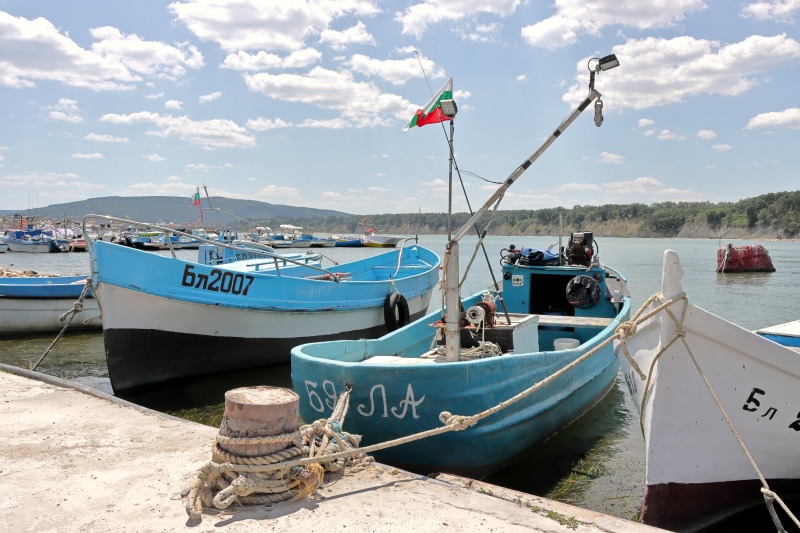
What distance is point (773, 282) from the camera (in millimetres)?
37438

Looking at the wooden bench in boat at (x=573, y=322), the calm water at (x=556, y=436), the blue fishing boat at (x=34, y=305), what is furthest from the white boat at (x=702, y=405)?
the blue fishing boat at (x=34, y=305)

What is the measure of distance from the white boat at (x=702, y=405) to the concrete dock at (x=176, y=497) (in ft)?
4.25

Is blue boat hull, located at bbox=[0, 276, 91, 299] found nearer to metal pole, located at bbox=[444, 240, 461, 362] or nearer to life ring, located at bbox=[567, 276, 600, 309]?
life ring, located at bbox=[567, 276, 600, 309]

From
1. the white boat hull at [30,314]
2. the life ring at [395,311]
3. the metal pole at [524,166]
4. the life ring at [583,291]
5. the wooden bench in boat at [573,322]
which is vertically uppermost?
the metal pole at [524,166]

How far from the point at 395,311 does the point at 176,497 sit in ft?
31.2

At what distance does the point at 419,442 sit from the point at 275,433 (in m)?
2.00

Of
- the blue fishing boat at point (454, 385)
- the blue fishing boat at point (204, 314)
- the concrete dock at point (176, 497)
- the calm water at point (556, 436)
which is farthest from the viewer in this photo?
the blue fishing boat at point (204, 314)

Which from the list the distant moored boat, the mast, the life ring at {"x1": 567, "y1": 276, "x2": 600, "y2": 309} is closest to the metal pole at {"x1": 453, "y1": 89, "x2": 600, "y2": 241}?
the mast

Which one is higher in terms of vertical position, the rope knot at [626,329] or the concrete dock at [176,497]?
the rope knot at [626,329]

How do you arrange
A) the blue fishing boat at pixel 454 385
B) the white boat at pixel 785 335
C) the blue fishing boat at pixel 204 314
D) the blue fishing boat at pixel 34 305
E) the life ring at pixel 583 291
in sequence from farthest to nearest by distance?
the blue fishing boat at pixel 34 305 < the life ring at pixel 583 291 < the blue fishing boat at pixel 204 314 < the white boat at pixel 785 335 < the blue fishing boat at pixel 454 385

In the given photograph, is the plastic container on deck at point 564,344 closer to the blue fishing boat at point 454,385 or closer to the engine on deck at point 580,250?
the blue fishing boat at point 454,385

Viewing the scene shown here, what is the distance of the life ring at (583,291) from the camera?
34.7 feet

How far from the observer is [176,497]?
417 centimetres

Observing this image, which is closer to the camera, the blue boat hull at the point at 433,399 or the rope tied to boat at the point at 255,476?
the rope tied to boat at the point at 255,476
